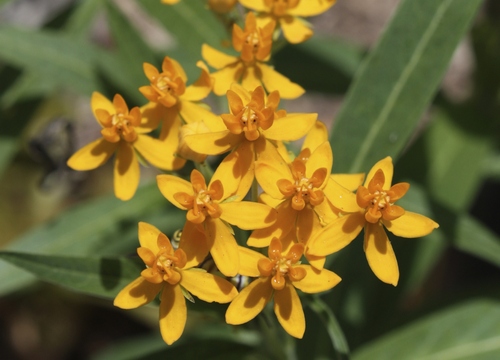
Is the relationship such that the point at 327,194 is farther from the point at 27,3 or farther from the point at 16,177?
the point at 27,3

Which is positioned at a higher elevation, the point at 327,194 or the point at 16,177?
the point at 327,194

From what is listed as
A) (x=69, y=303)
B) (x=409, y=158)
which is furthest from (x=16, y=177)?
(x=409, y=158)

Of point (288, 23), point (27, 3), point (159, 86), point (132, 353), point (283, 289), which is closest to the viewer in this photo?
point (283, 289)

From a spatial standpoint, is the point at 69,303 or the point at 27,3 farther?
the point at 27,3

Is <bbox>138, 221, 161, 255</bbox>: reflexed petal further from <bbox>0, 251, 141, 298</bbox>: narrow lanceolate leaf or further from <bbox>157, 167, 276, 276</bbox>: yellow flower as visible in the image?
<bbox>0, 251, 141, 298</bbox>: narrow lanceolate leaf

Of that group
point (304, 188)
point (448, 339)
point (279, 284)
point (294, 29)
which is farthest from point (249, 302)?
point (448, 339)

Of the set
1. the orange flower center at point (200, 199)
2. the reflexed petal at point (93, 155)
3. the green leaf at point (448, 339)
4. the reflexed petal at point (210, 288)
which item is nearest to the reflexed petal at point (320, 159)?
the orange flower center at point (200, 199)
